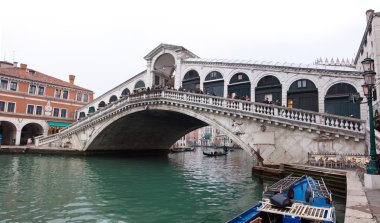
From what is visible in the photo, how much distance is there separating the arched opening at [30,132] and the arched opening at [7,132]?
6.27 feet

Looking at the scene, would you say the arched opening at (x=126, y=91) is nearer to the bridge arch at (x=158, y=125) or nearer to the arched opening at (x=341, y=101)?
the bridge arch at (x=158, y=125)

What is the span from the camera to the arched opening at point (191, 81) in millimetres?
24547

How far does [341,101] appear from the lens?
17.3 m

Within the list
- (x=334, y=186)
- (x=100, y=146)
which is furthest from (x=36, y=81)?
(x=334, y=186)

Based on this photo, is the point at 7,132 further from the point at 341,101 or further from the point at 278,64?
the point at 341,101

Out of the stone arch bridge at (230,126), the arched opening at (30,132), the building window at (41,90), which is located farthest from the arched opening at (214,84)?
the arched opening at (30,132)

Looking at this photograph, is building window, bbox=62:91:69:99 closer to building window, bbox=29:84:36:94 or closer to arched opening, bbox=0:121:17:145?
building window, bbox=29:84:36:94

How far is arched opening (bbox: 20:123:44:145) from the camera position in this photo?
3581 cm

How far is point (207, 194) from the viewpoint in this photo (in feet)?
36.2

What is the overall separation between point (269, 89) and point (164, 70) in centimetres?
1398

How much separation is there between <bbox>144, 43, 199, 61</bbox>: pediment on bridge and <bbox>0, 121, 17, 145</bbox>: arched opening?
20.3 meters

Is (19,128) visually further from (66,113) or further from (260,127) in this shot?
(260,127)

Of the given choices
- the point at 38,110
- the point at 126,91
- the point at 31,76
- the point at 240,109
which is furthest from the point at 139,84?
the point at 240,109

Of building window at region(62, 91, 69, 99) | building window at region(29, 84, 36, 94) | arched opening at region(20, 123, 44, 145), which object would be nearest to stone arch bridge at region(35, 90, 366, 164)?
building window at region(29, 84, 36, 94)
